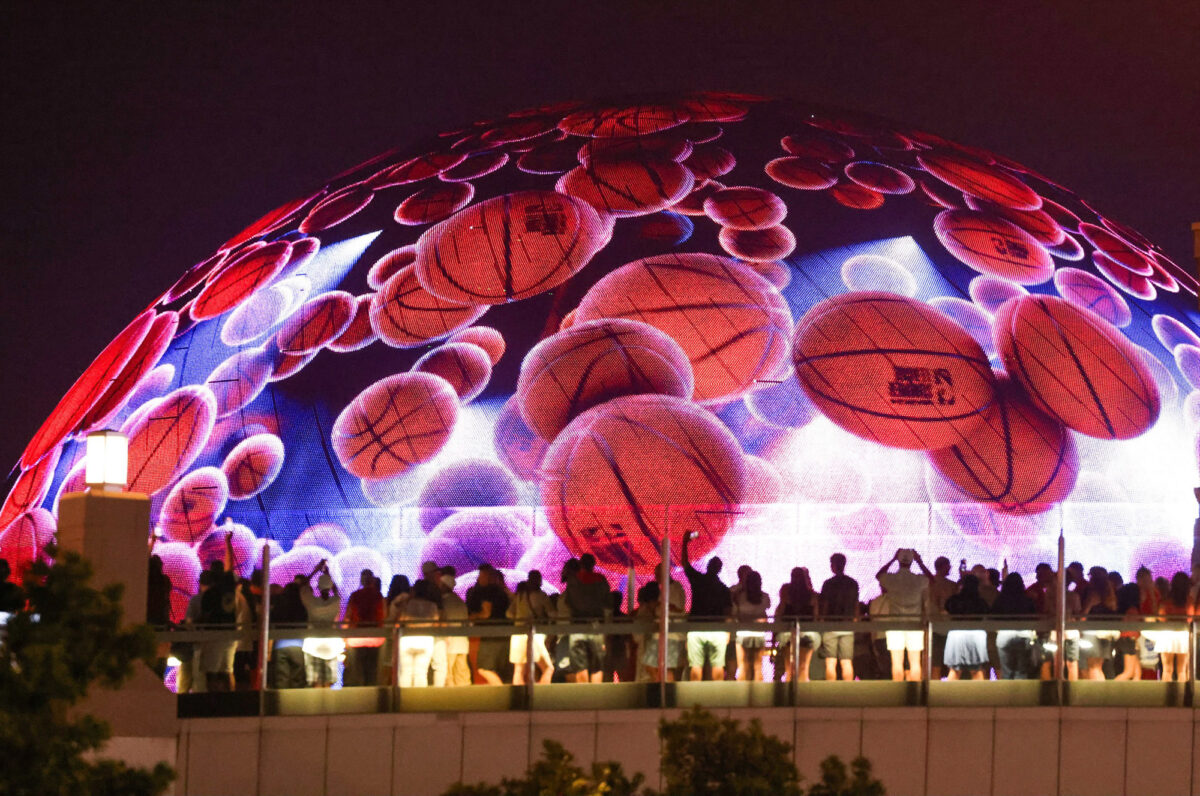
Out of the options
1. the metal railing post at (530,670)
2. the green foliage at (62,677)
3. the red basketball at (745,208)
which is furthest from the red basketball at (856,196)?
the green foliage at (62,677)

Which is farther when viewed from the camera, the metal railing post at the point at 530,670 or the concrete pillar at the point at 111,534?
the metal railing post at the point at 530,670

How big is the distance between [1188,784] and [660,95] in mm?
17022

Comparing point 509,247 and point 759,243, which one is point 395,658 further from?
point 759,243

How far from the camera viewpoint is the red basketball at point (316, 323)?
30.1 metres

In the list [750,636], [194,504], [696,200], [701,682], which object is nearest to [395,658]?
[701,682]

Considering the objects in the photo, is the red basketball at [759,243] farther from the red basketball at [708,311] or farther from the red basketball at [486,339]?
the red basketball at [486,339]

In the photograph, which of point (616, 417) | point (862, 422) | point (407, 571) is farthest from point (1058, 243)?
point (407, 571)

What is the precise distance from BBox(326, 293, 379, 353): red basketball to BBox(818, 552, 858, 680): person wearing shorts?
1023cm

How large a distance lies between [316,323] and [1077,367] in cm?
1061

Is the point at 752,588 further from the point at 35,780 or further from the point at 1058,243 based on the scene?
the point at 1058,243

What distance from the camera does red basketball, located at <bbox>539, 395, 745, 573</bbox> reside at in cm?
2716

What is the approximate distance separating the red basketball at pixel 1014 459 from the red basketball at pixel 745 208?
14.0 ft

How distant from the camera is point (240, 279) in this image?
3238cm

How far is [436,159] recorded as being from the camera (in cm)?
3344
